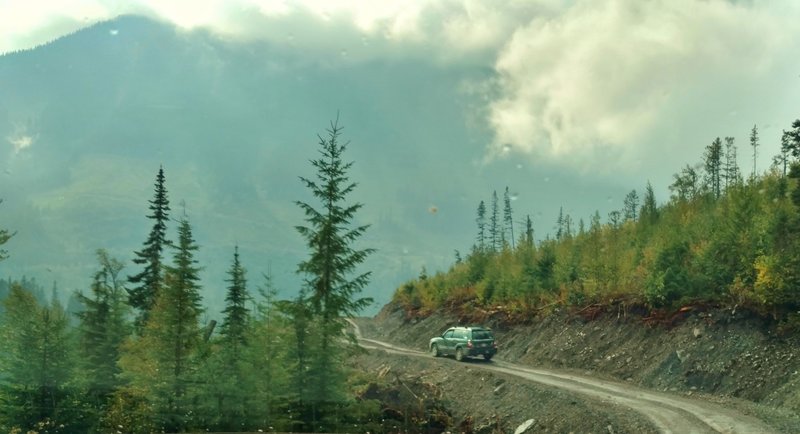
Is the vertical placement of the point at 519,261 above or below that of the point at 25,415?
above

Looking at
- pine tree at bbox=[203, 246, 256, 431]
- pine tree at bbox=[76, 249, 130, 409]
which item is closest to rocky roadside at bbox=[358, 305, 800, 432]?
pine tree at bbox=[203, 246, 256, 431]

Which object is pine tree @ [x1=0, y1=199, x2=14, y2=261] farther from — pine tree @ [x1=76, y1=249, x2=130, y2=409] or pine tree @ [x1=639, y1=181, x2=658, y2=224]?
pine tree @ [x1=639, y1=181, x2=658, y2=224]

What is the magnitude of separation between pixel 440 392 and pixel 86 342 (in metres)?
14.7

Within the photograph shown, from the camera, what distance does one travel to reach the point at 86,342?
2681 cm

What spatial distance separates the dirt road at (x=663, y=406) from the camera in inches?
703

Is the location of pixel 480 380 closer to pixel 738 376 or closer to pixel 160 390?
pixel 738 376

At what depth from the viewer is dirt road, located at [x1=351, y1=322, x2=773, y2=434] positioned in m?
17.8

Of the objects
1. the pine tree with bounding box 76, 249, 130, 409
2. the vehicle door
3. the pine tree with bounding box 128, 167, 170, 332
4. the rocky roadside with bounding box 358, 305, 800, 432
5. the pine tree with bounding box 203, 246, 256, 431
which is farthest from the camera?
the pine tree with bounding box 128, 167, 170, 332

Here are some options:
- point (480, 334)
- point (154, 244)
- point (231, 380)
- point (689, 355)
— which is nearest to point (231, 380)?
point (231, 380)

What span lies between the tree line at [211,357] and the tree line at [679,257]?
14713 millimetres

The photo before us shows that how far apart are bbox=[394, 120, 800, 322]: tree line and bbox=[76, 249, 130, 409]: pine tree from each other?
75.1ft

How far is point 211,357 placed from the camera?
2048 centimetres

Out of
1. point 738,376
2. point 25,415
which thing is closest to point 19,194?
point 25,415

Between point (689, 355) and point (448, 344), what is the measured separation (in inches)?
656
